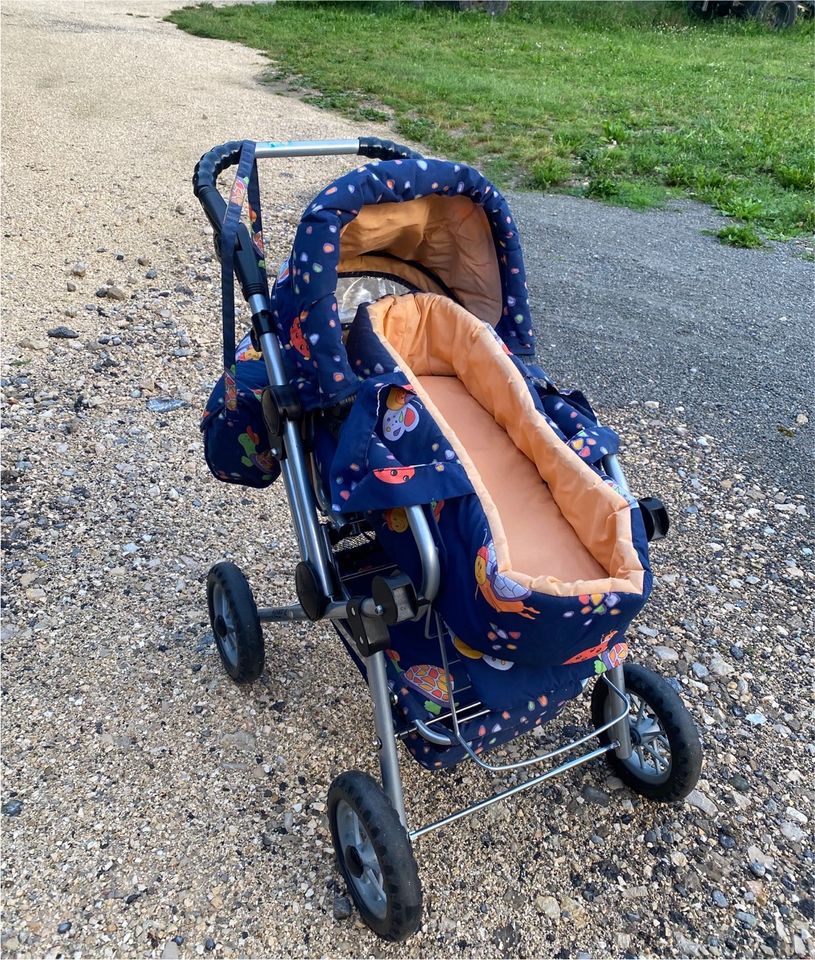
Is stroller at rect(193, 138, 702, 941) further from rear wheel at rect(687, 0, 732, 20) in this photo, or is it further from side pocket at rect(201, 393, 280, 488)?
rear wheel at rect(687, 0, 732, 20)

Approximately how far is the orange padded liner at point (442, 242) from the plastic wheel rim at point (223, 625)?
A: 1.26 metres

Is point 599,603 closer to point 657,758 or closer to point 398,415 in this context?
point 398,415

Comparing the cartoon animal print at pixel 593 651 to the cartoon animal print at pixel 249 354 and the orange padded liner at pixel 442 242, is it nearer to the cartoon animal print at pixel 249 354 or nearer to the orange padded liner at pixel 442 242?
the orange padded liner at pixel 442 242

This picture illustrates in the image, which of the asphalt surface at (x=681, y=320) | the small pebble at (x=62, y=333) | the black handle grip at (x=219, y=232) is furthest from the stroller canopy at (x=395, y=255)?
the small pebble at (x=62, y=333)

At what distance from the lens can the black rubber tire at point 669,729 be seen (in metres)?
2.53

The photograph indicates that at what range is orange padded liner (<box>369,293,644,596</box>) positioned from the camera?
1964 mm

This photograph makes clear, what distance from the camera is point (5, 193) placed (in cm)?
682

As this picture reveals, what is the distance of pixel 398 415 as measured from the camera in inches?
84.8

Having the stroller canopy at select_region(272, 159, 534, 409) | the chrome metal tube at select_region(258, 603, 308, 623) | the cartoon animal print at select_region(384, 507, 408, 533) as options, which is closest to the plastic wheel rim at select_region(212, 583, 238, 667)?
the chrome metal tube at select_region(258, 603, 308, 623)

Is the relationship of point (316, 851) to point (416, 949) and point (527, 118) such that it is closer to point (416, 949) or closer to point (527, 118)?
point (416, 949)

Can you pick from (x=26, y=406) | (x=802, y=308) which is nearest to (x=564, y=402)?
(x=26, y=406)

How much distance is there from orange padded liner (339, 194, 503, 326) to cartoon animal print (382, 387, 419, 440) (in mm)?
609

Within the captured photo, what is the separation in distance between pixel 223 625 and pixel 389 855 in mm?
1249

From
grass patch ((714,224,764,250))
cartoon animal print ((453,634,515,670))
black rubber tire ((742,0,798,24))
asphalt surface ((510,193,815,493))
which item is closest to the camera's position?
cartoon animal print ((453,634,515,670))
